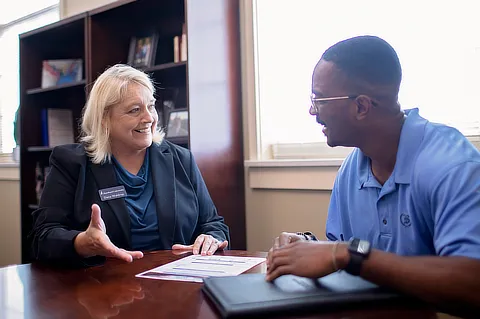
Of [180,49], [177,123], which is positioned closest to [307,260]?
[177,123]

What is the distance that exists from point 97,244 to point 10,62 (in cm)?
394

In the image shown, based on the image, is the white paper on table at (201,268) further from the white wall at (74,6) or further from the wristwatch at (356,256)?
the white wall at (74,6)

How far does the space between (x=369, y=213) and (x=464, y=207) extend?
0.37 meters

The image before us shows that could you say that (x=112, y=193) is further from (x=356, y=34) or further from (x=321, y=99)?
(x=356, y=34)

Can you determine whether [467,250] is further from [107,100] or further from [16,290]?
[107,100]

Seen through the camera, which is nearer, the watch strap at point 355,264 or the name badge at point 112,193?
the watch strap at point 355,264

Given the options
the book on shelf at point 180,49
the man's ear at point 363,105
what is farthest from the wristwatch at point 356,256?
the book on shelf at point 180,49

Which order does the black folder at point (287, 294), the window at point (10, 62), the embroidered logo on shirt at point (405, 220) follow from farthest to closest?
the window at point (10, 62) < the embroidered logo on shirt at point (405, 220) < the black folder at point (287, 294)

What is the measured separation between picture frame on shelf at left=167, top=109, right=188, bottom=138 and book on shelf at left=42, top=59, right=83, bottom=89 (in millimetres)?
1239

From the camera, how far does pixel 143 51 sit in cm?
308

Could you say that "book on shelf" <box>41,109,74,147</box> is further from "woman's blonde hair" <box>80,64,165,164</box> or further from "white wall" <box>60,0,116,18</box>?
"woman's blonde hair" <box>80,64,165,164</box>

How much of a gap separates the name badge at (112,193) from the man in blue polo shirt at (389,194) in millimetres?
792

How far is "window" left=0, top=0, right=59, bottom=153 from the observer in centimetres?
449

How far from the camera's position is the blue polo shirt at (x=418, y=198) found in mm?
1007
